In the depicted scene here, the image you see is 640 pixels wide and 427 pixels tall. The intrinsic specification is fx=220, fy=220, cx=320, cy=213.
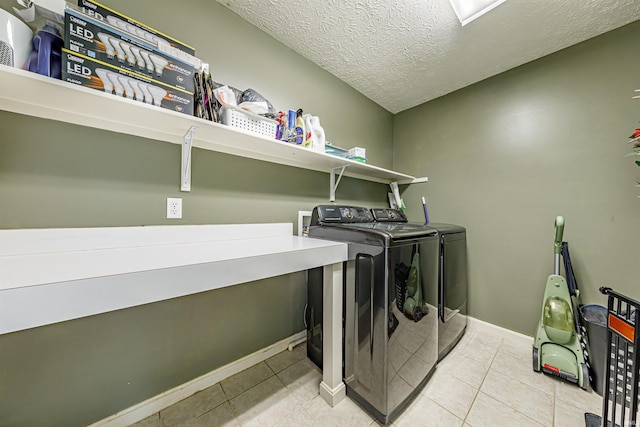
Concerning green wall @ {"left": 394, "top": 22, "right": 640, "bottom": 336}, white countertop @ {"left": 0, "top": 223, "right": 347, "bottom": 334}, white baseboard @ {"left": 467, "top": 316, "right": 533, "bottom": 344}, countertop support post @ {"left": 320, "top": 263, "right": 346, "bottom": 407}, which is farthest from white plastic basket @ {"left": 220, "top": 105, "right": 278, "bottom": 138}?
white baseboard @ {"left": 467, "top": 316, "right": 533, "bottom": 344}

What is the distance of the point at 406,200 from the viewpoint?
2697mm

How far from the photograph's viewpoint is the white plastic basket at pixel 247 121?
1.21 m

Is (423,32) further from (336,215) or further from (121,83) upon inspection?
(121,83)

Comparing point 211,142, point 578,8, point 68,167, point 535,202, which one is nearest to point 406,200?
point 535,202

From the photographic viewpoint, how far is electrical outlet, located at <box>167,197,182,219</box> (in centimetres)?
123

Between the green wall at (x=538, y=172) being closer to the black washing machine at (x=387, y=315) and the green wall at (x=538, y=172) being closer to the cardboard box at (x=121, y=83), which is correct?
the black washing machine at (x=387, y=315)

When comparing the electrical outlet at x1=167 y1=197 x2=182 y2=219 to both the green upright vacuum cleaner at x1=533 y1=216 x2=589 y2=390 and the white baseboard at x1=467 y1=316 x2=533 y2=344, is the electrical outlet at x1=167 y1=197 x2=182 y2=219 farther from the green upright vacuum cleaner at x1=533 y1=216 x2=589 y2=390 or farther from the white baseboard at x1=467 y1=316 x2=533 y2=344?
the white baseboard at x1=467 y1=316 x2=533 y2=344

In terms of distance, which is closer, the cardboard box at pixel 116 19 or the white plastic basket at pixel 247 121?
the cardboard box at pixel 116 19


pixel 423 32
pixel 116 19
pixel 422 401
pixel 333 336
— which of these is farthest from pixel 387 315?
pixel 423 32

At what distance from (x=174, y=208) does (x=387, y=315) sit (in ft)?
4.22

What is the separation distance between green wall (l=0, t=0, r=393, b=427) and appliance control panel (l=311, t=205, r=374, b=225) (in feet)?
0.93

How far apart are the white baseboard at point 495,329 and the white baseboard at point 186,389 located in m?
1.73

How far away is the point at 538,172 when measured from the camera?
183 centimetres

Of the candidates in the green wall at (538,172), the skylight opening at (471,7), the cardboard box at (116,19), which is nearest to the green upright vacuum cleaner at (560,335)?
the green wall at (538,172)
